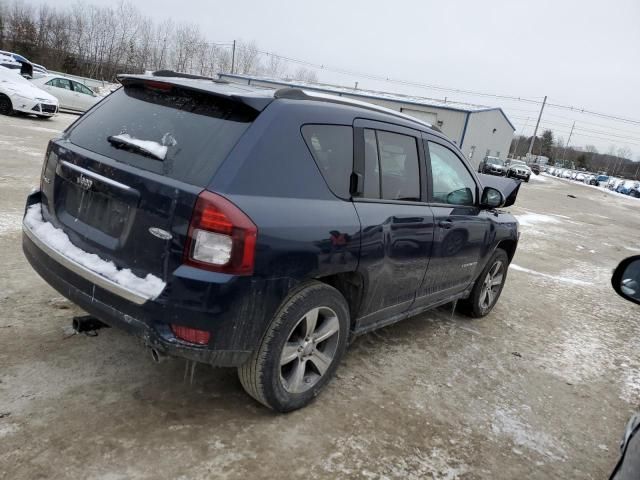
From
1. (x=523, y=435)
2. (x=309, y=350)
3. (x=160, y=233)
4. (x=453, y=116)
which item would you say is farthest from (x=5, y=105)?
(x=453, y=116)

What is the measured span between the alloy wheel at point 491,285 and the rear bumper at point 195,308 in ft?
10.2

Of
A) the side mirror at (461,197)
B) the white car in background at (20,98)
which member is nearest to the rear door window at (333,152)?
the side mirror at (461,197)

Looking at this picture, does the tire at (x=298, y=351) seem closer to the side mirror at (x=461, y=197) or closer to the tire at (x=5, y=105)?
the side mirror at (x=461, y=197)

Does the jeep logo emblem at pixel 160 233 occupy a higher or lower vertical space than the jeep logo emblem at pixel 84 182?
lower


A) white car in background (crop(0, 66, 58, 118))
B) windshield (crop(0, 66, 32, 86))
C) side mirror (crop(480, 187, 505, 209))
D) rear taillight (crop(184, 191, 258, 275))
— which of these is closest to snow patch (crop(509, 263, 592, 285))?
side mirror (crop(480, 187, 505, 209))

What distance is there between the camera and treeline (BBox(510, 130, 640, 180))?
100875 mm

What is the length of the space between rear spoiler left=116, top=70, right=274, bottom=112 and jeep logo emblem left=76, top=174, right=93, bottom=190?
2.27ft

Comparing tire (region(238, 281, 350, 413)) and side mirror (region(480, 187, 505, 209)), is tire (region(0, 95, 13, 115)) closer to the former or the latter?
side mirror (region(480, 187, 505, 209))

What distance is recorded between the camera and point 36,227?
9.27 ft

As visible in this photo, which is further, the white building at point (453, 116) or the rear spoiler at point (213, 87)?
the white building at point (453, 116)

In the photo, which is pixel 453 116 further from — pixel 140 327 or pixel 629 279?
pixel 140 327

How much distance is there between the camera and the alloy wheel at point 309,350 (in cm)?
274

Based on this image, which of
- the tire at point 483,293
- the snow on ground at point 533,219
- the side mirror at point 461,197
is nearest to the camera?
the side mirror at point 461,197

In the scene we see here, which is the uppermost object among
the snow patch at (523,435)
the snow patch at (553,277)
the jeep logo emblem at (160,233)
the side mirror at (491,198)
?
the side mirror at (491,198)
